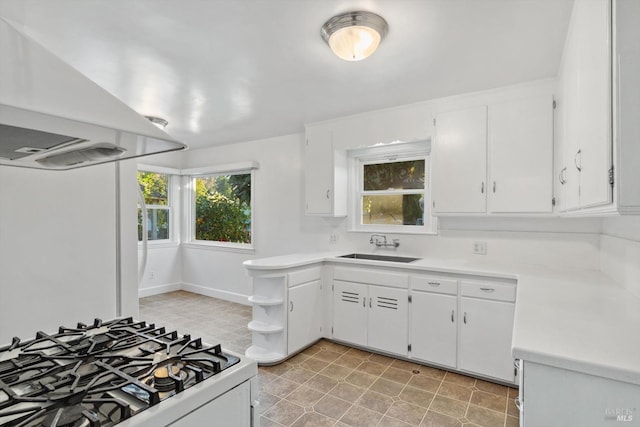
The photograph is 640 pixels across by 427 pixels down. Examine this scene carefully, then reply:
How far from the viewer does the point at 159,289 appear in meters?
5.25

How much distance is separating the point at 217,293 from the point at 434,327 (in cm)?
348

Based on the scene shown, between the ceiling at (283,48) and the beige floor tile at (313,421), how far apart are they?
241cm

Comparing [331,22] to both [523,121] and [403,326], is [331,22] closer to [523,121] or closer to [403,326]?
[523,121]

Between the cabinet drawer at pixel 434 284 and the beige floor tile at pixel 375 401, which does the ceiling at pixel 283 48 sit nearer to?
the cabinet drawer at pixel 434 284

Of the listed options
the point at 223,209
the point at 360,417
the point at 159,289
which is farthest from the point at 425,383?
the point at 159,289

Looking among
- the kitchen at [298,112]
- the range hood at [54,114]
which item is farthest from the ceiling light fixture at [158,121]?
the range hood at [54,114]

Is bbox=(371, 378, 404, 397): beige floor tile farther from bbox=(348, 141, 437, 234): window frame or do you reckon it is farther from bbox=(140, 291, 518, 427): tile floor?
bbox=(348, 141, 437, 234): window frame

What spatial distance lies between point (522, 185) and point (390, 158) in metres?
1.39

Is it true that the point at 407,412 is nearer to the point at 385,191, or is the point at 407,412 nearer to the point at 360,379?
the point at 360,379

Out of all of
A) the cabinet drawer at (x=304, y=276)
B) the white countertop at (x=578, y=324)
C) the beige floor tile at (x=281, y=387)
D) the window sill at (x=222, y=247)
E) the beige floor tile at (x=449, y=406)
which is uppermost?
the white countertop at (x=578, y=324)

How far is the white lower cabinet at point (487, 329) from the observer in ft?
7.92

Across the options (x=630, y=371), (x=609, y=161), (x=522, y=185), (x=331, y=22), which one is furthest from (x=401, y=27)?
(x=630, y=371)

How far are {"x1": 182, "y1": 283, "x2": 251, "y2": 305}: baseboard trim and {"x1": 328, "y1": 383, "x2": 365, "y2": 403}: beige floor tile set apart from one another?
2.49 metres

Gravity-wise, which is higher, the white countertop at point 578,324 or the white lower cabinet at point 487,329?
the white countertop at point 578,324
